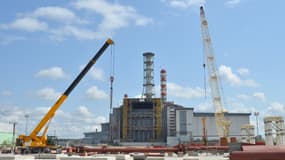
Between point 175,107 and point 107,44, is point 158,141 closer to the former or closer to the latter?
point 175,107

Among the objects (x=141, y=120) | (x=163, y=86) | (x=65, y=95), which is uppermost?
(x=163, y=86)

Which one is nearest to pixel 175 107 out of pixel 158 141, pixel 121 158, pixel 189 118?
pixel 189 118

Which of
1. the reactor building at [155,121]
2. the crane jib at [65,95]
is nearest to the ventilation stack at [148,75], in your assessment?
the reactor building at [155,121]

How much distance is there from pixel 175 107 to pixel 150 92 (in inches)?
528

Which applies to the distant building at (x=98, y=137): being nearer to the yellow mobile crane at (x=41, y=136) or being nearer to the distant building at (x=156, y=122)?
the distant building at (x=156, y=122)

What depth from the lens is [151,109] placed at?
144000mm

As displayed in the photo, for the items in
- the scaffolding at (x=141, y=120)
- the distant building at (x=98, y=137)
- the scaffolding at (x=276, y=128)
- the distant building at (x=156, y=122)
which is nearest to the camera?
the scaffolding at (x=276, y=128)

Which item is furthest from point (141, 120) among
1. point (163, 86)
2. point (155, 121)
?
point (163, 86)

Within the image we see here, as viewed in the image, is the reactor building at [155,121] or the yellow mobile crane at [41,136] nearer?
the yellow mobile crane at [41,136]

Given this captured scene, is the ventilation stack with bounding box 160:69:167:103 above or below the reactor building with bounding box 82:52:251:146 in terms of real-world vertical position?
above

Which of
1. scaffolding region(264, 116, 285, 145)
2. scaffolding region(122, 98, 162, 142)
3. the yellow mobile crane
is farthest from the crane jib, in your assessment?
scaffolding region(122, 98, 162, 142)

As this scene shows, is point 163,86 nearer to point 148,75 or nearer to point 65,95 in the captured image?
point 148,75

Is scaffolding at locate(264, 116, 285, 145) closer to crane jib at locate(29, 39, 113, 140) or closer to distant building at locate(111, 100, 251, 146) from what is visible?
crane jib at locate(29, 39, 113, 140)

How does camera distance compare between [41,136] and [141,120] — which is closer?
[41,136]
